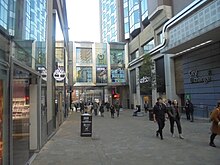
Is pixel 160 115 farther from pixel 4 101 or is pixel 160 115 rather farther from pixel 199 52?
pixel 199 52

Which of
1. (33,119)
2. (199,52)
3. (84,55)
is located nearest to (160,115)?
(33,119)

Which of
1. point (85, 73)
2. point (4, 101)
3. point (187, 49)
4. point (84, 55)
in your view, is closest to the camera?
point (4, 101)

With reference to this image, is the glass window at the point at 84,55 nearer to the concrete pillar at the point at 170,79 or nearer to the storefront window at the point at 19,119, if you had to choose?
the concrete pillar at the point at 170,79

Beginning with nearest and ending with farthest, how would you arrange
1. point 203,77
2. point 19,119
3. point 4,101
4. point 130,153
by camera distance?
point 4,101 < point 19,119 < point 130,153 < point 203,77

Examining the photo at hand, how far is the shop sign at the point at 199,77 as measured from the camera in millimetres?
22997

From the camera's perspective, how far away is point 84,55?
5747 cm

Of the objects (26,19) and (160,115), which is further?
(160,115)

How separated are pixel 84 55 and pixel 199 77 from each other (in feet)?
118

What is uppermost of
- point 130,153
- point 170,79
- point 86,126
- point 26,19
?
point 26,19

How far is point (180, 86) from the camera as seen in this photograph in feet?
97.9

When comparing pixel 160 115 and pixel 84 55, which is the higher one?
pixel 84 55

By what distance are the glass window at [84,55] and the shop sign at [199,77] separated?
110ft

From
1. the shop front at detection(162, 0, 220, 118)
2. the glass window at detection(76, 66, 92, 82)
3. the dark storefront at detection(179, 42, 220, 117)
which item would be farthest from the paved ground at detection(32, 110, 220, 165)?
the glass window at detection(76, 66, 92, 82)

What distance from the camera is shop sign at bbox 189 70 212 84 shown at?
75.4 ft
